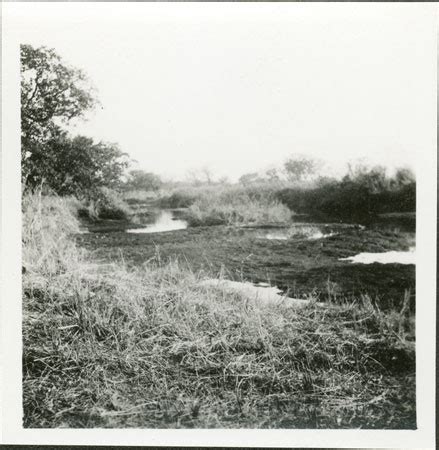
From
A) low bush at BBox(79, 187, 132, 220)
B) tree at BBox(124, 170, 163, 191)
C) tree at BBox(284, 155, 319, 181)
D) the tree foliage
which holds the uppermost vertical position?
the tree foliage

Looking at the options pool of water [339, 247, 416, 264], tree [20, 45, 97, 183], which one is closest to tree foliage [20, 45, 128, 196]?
tree [20, 45, 97, 183]

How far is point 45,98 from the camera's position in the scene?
222 centimetres

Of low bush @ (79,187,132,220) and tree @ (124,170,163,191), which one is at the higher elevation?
tree @ (124,170,163,191)

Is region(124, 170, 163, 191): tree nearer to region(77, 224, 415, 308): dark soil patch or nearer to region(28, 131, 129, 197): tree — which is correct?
region(28, 131, 129, 197): tree

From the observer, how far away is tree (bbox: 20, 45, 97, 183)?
2180mm

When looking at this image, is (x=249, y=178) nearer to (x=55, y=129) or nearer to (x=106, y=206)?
(x=106, y=206)

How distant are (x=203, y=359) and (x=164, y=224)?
668 millimetres

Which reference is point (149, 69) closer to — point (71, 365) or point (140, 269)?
point (140, 269)

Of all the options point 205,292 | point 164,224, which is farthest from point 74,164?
point 205,292

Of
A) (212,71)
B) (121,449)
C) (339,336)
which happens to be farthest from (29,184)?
(339,336)

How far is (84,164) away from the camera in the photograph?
2.24 meters

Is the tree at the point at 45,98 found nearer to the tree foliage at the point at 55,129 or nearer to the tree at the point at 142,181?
the tree foliage at the point at 55,129

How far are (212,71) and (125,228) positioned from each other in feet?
2.85

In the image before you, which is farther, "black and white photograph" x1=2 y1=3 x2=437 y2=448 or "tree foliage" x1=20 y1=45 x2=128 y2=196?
"tree foliage" x1=20 y1=45 x2=128 y2=196
